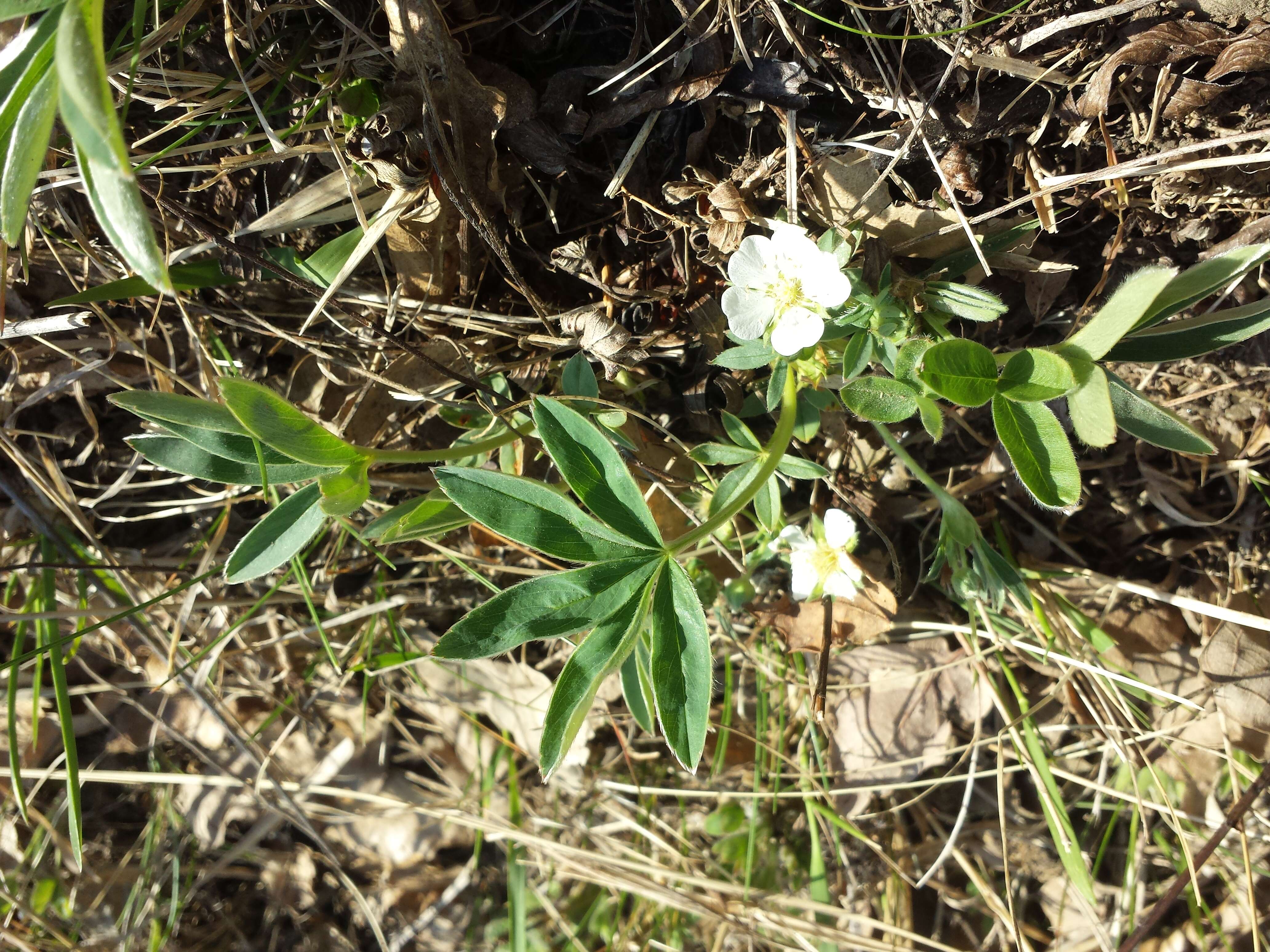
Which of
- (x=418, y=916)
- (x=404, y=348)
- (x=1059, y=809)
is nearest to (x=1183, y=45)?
(x=404, y=348)

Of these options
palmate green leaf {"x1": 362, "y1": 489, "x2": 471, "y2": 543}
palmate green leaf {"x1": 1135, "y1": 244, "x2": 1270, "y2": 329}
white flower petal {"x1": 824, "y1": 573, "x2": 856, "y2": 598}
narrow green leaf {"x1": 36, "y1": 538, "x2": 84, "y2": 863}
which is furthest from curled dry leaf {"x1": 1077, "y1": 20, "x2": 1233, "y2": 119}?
narrow green leaf {"x1": 36, "y1": 538, "x2": 84, "y2": 863}

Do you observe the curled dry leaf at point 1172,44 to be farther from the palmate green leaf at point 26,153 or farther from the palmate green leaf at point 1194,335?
the palmate green leaf at point 26,153

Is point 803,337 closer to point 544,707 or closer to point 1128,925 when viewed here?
point 544,707

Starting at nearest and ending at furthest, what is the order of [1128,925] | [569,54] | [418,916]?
A: [569,54]
[1128,925]
[418,916]

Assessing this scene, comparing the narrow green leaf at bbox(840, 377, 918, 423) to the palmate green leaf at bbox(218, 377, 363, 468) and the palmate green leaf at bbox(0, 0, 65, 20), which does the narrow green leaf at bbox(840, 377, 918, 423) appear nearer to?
the palmate green leaf at bbox(218, 377, 363, 468)

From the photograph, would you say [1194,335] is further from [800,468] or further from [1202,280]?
[800,468]

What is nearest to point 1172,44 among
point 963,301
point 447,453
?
point 963,301
